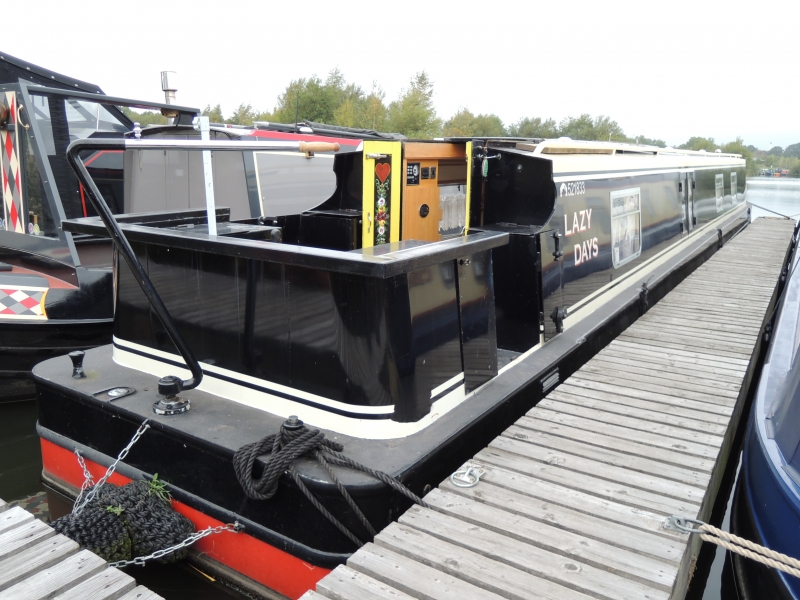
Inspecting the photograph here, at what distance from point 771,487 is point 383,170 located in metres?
3.34

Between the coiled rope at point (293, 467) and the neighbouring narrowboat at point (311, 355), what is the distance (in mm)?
21

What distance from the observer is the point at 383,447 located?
277cm

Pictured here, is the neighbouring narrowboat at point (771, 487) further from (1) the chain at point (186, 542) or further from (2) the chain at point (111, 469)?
(2) the chain at point (111, 469)

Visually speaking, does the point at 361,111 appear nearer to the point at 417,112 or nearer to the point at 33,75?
the point at 417,112

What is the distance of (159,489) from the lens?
3039 mm

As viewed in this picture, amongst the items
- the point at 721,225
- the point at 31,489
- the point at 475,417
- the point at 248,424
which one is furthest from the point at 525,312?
the point at 721,225

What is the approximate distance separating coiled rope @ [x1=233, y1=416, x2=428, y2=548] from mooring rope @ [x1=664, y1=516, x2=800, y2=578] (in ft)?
3.02

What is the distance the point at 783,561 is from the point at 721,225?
33.4 ft

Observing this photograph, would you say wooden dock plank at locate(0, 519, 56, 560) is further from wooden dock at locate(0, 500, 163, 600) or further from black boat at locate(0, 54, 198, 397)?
black boat at locate(0, 54, 198, 397)

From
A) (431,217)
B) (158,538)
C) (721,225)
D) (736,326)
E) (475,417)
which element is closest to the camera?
(158,538)

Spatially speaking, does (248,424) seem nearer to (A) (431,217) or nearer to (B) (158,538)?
(B) (158,538)

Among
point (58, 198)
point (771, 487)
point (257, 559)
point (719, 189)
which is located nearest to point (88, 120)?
point (58, 198)

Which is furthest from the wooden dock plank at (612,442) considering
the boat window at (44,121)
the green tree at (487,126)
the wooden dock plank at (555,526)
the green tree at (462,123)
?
the green tree at (487,126)

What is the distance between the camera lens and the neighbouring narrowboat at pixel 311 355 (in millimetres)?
2682
